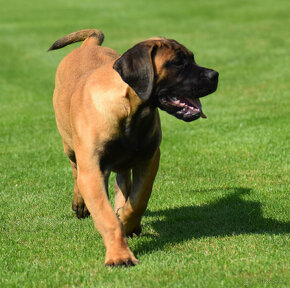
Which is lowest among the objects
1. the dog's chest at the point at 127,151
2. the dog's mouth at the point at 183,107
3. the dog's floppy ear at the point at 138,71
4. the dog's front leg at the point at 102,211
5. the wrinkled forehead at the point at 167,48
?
the dog's front leg at the point at 102,211

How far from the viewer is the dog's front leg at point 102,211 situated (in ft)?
15.8

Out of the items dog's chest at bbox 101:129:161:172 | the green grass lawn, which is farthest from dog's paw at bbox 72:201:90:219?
dog's chest at bbox 101:129:161:172

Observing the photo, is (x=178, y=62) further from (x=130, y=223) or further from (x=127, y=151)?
(x=130, y=223)

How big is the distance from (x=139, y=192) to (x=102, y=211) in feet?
2.16

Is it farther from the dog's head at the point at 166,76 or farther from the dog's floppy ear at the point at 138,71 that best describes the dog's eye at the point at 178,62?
the dog's floppy ear at the point at 138,71

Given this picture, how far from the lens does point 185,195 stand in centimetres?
726

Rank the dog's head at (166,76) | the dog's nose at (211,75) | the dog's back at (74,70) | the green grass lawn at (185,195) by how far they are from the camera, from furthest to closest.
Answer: the dog's back at (74,70), the dog's nose at (211,75), the dog's head at (166,76), the green grass lawn at (185,195)

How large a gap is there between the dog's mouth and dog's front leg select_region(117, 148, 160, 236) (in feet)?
1.66

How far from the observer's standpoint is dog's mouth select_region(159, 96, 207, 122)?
17.0 feet

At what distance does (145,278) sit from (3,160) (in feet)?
18.0

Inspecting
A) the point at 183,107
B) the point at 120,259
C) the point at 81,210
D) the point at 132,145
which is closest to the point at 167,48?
the point at 183,107

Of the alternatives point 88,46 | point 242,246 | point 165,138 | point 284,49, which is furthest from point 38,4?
point 242,246

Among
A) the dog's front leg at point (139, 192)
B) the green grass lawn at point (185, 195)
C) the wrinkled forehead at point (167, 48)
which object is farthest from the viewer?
the dog's front leg at point (139, 192)

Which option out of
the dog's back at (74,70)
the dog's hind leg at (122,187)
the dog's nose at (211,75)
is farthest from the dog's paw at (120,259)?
the dog's back at (74,70)
